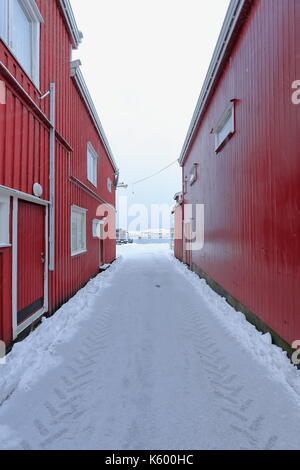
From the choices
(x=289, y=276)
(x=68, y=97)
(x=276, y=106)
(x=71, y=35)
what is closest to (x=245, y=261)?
(x=289, y=276)

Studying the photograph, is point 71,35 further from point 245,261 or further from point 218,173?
point 245,261

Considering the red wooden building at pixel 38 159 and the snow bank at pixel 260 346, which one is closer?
the snow bank at pixel 260 346

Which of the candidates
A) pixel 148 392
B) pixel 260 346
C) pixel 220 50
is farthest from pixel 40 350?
pixel 220 50

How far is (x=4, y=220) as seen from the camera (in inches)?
124

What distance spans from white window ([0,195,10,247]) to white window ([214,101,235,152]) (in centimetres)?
454

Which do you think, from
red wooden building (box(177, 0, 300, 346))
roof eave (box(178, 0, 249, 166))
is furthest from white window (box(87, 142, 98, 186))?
red wooden building (box(177, 0, 300, 346))

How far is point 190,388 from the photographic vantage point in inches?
94.7

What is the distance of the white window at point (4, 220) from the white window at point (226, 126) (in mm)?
4536

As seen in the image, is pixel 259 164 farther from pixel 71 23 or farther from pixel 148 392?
pixel 71 23

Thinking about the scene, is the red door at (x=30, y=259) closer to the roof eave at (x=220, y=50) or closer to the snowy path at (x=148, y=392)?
the snowy path at (x=148, y=392)

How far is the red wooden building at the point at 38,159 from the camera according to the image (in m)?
3.15

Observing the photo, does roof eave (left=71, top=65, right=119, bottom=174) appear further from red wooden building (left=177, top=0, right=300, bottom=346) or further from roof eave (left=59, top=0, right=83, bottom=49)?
red wooden building (left=177, top=0, right=300, bottom=346)

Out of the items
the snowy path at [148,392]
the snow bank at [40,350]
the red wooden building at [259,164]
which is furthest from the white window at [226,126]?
the snow bank at [40,350]

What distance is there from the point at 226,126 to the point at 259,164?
2625mm
